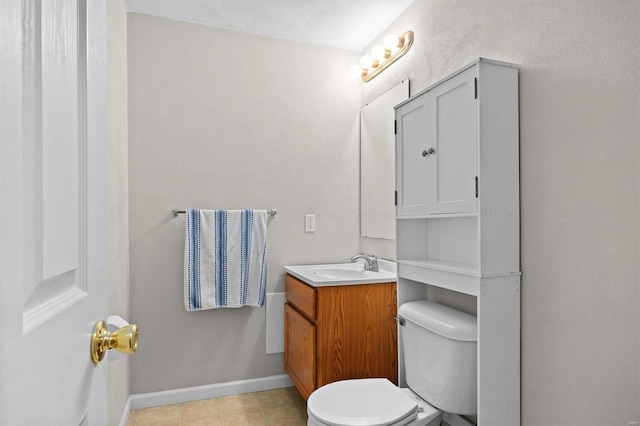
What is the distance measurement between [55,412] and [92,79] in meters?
0.45

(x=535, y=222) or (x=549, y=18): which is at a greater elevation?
(x=549, y=18)

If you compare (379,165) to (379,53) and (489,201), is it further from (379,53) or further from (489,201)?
(489,201)

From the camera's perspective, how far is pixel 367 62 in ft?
8.75

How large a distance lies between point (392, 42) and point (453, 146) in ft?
3.62

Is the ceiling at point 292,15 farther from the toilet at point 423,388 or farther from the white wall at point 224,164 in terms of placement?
the toilet at point 423,388

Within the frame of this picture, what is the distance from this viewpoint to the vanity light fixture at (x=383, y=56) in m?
2.29

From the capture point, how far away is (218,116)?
2570 mm

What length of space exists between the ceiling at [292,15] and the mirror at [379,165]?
456 millimetres

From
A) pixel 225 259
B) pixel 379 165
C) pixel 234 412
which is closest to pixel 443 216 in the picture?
pixel 379 165

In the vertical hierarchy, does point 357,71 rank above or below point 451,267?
above

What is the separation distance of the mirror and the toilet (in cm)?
86

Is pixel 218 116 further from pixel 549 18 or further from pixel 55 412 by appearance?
pixel 55 412

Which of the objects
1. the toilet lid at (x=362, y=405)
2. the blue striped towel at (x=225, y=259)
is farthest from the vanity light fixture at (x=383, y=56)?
the toilet lid at (x=362, y=405)

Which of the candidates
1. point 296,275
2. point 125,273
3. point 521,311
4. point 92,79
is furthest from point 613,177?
point 125,273
